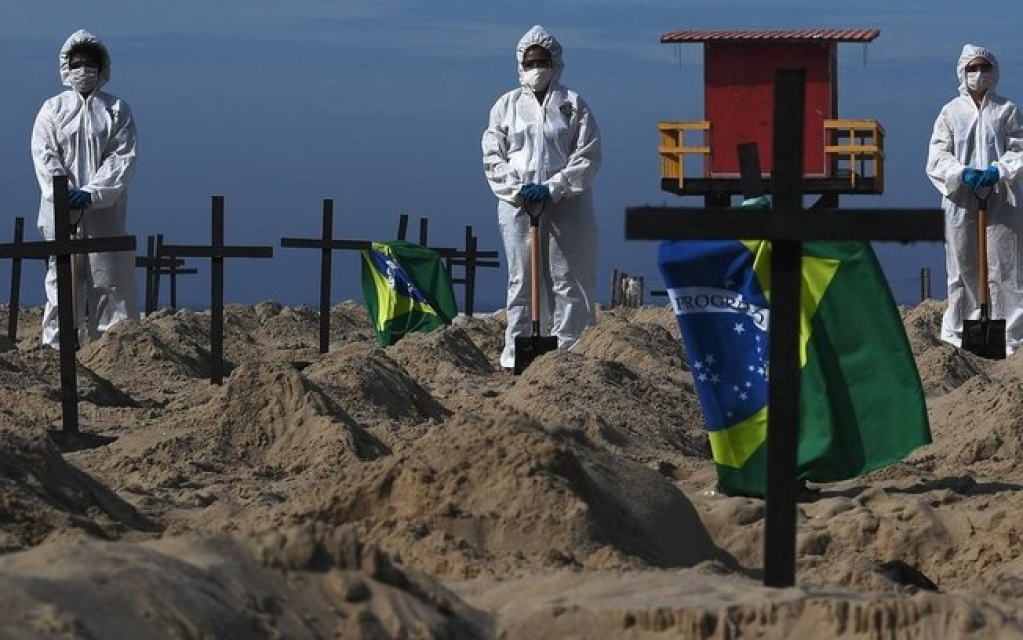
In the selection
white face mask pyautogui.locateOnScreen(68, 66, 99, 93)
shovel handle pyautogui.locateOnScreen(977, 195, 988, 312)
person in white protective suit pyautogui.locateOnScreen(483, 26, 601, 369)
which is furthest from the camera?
shovel handle pyautogui.locateOnScreen(977, 195, 988, 312)

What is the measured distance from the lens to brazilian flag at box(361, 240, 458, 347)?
23.2 m

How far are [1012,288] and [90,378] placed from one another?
28.8ft

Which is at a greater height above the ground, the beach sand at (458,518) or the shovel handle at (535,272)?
the shovel handle at (535,272)

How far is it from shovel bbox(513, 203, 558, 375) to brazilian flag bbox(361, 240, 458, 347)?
4732 millimetres

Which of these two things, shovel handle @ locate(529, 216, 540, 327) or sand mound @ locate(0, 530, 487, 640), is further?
shovel handle @ locate(529, 216, 540, 327)

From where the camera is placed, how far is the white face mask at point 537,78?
1861cm

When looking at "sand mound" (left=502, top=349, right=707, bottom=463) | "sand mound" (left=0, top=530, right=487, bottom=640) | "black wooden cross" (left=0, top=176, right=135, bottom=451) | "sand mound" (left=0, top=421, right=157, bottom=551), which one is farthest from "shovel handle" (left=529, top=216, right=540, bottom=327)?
"sand mound" (left=0, top=530, right=487, bottom=640)

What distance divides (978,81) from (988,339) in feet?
7.05

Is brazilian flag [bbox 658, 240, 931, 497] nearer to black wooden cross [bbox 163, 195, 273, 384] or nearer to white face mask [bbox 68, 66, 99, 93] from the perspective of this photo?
black wooden cross [bbox 163, 195, 273, 384]

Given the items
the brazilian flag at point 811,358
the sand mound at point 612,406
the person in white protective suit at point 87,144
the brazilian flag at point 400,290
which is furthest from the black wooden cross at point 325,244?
the brazilian flag at point 811,358

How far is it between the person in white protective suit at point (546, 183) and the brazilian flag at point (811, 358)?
8.28m

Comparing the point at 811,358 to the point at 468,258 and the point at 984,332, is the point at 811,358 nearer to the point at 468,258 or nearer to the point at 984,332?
the point at 984,332

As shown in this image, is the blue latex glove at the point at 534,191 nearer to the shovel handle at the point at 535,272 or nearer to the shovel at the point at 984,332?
the shovel handle at the point at 535,272

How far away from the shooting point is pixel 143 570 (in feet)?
18.6
